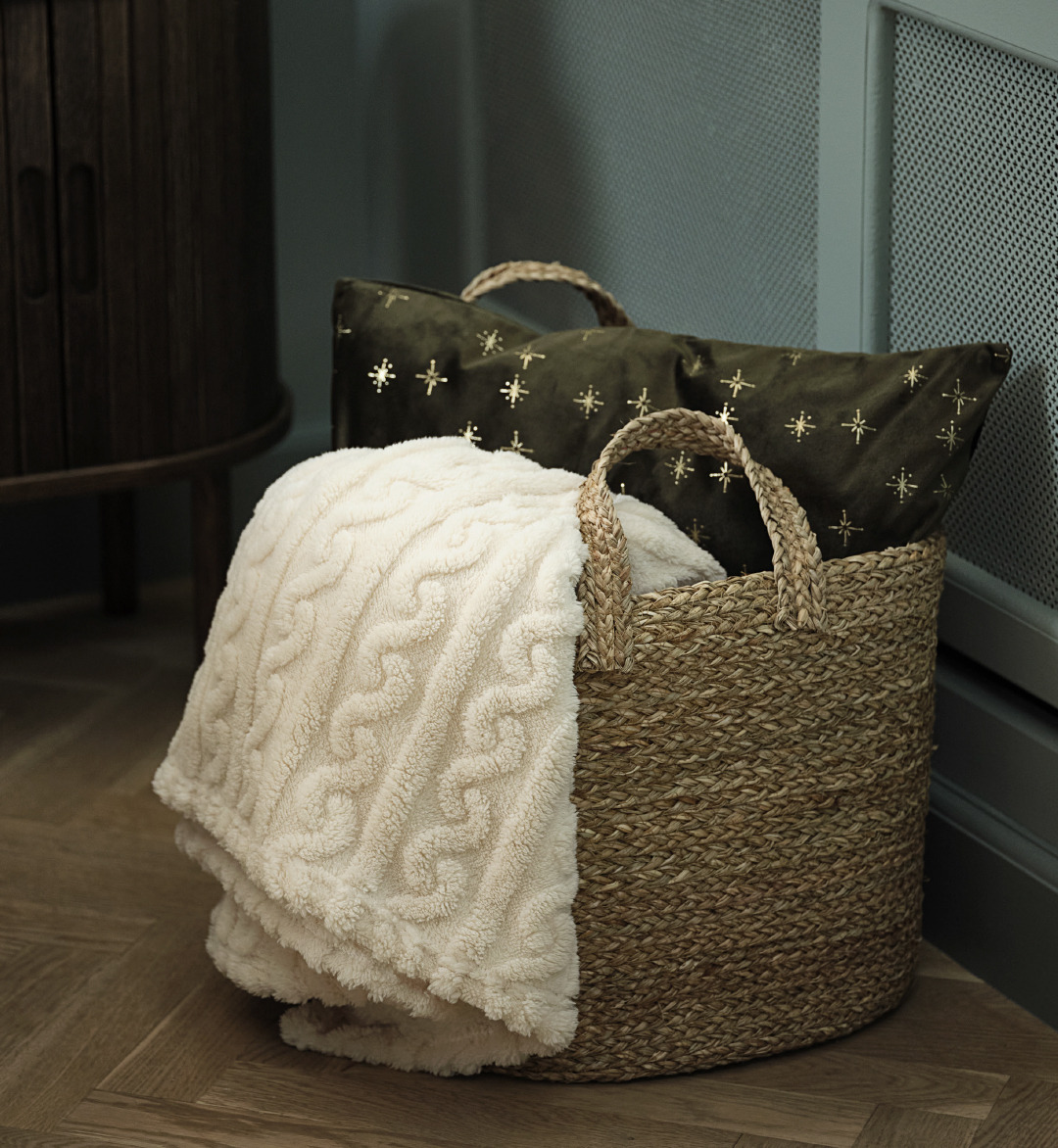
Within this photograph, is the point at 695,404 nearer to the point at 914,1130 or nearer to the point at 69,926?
the point at 914,1130

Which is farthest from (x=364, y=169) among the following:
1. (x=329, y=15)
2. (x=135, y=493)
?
(x=135, y=493)

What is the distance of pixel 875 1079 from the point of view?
108 centimetres

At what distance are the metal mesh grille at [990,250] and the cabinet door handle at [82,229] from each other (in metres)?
0.76

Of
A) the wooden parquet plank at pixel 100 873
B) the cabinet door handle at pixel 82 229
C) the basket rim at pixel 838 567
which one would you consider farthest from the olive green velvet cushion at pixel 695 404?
the wooden parquet plank at pixel 100 873

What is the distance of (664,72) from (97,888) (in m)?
0.93

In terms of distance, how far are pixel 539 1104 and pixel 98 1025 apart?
35 cm

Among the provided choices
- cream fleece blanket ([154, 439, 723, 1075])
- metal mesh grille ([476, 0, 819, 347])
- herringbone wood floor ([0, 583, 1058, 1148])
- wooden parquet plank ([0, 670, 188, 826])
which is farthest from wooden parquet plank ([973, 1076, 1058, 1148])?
wooden parquet plank ([0, 670, 188, 826])

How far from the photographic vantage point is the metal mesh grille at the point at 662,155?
51.0 inches

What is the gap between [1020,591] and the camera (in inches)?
45.2

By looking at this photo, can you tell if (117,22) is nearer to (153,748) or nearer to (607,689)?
(153,748)

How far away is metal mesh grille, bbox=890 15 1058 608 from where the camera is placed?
1.07 metres

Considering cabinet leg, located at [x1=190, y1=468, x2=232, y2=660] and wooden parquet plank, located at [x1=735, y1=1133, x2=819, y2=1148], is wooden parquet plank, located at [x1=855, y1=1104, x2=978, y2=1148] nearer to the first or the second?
wooden parquet plank, located at [x1=735, y1=1133, x2=819, y2=1148]

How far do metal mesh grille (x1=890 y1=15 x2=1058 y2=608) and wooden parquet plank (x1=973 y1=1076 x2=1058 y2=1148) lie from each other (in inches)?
13.9

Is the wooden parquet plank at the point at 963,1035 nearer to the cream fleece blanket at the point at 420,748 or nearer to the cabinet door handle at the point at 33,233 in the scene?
the cream fleece blanket at the point at 420,748
